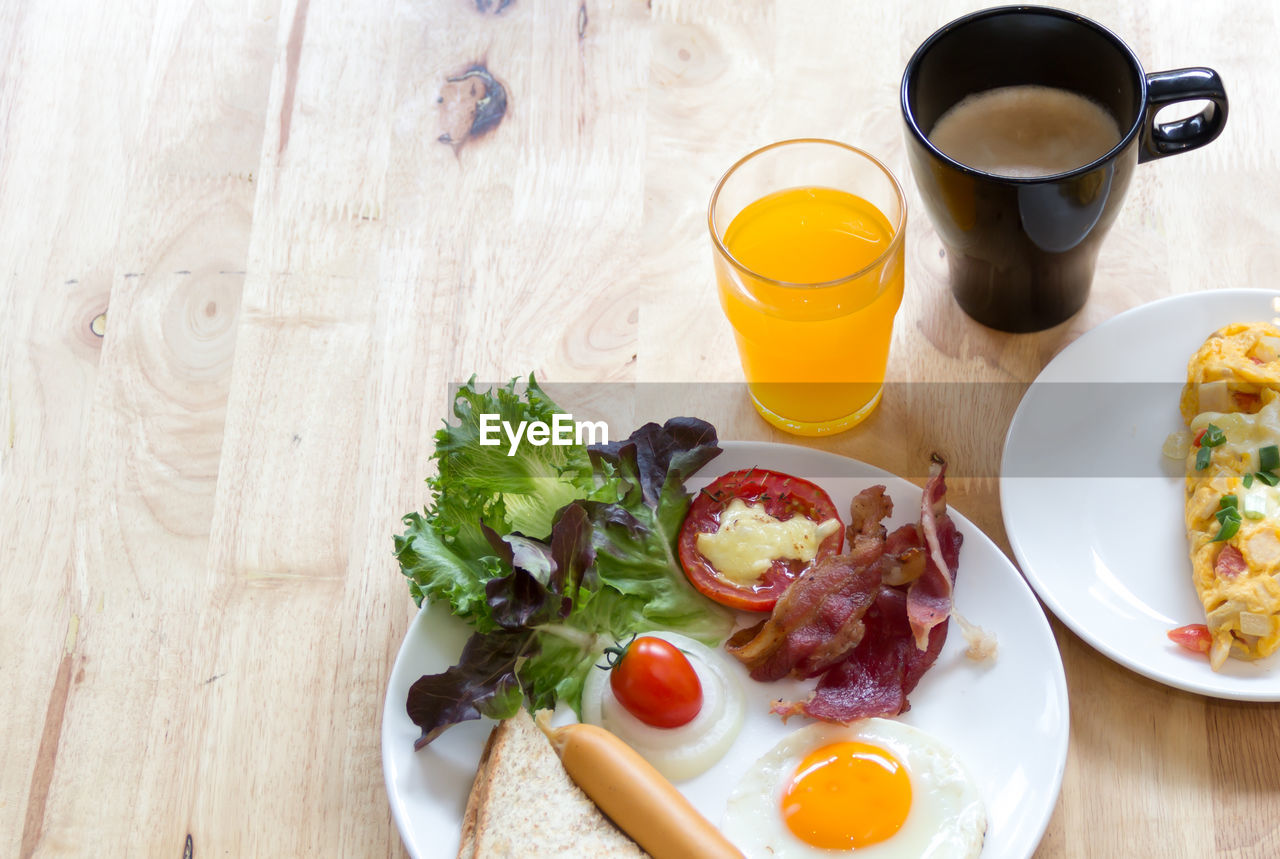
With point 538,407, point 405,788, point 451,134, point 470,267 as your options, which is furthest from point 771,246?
point 405,788

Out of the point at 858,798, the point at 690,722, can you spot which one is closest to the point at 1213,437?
the point at 858,798

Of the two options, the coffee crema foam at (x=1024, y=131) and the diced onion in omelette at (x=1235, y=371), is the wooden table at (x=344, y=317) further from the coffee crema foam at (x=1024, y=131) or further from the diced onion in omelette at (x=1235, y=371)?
the coffee crema foam at (x=1024, y=131)

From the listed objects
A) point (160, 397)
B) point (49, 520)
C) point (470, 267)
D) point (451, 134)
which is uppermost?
point (451, 134)

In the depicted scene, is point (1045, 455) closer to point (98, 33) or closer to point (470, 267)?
point (470, 267)

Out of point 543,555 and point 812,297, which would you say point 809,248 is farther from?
point 543,555

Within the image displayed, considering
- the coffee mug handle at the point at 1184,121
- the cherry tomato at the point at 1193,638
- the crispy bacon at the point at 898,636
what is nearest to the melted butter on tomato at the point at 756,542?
the crispy bacon at the point at 898,636

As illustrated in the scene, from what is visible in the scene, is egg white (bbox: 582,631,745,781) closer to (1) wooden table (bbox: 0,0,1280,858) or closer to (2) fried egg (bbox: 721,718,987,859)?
(2) fried egg (bbox: 721,718,987,859)

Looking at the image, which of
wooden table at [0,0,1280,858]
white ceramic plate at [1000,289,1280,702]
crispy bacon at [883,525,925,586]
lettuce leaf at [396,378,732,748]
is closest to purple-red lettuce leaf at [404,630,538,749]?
lettuce leaf at [396,378,732,748]
